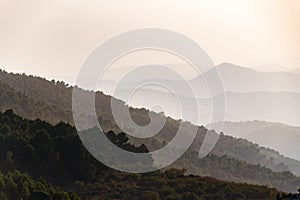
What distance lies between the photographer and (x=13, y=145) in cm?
4678

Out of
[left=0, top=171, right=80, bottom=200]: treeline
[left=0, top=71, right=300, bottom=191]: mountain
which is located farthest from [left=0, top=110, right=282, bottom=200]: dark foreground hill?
[left=0, top=71, right=300, bottom=191]: mountain

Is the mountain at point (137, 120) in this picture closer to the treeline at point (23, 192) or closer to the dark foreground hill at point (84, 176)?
the dark foreground hill at point (84, 176)

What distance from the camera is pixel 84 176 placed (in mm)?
47219

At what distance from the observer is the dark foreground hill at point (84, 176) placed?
145 ft

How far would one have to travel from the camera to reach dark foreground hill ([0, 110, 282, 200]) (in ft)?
145

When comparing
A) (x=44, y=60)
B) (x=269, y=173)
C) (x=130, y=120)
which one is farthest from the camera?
(x=44, y=60)

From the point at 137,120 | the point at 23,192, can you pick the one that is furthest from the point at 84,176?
the point at 137,120

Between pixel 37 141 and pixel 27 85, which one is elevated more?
pixel 27 85

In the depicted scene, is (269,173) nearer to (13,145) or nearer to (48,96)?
(48,96)

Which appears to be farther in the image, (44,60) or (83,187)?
(44,60)

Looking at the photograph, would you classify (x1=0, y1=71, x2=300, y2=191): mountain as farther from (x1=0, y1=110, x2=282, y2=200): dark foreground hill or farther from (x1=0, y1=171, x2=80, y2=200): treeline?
(x1=0, y1=171, x2=80, y2=200): treeline

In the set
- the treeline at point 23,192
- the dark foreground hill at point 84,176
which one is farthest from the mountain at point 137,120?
the treeline at point 23,192

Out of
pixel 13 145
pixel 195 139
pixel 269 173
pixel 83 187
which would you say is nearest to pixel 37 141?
pixel 13 145

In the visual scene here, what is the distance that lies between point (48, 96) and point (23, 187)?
84.1m
